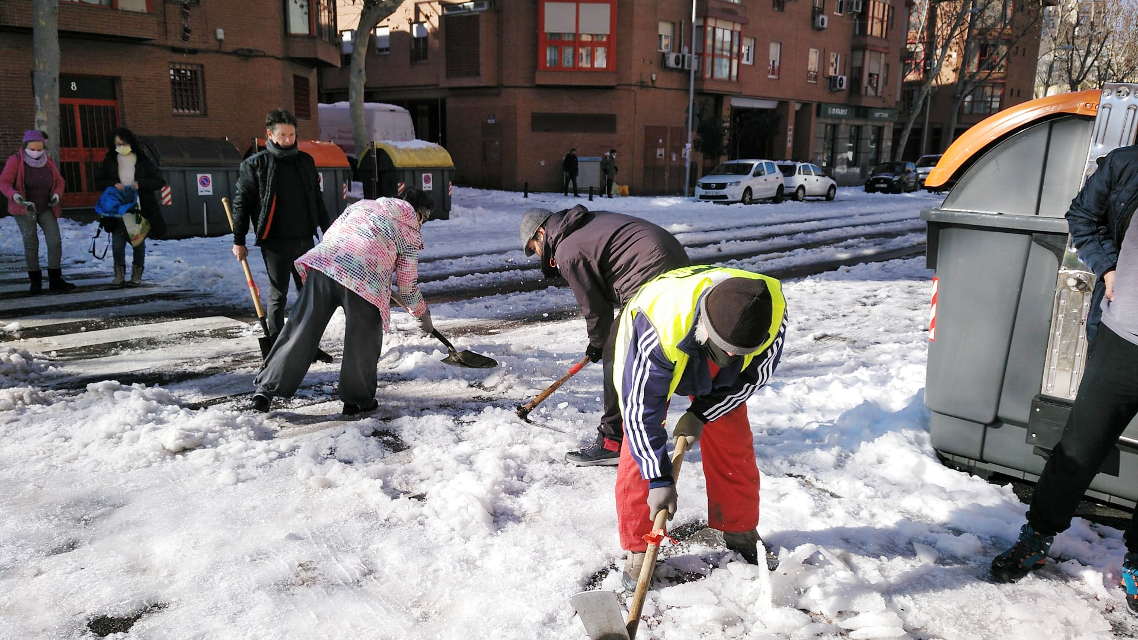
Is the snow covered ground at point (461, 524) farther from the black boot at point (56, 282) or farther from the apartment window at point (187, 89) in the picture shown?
the apartment window at point (187, 89)

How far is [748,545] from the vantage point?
129 inches

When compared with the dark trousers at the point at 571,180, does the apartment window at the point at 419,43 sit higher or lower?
higher

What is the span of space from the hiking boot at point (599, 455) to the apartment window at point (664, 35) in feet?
92.8

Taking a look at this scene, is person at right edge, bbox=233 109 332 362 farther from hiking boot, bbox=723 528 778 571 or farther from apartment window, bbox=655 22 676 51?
apartment window, bbox=655 22 676 51

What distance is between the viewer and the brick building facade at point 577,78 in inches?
1137

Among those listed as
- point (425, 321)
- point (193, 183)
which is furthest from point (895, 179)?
point (425, 321)

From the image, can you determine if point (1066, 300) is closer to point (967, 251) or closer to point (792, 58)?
point (967, 251)

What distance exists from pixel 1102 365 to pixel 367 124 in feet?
82.1

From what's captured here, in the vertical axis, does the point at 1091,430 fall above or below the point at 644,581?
above

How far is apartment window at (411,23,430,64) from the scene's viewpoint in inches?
1223

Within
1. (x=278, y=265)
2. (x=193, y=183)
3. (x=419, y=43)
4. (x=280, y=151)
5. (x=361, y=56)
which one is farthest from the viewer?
(x=419, y=43)

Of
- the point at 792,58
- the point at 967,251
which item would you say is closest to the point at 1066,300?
the point at 967,251

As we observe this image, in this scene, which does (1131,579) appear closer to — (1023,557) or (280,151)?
(1023,557)

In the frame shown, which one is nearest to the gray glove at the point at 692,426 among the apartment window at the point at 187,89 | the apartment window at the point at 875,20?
the apartment window at the point at 187,89
